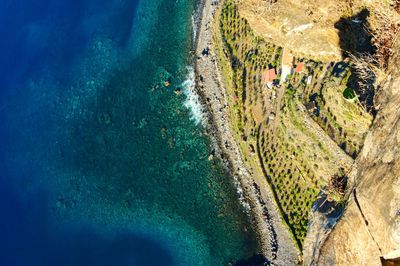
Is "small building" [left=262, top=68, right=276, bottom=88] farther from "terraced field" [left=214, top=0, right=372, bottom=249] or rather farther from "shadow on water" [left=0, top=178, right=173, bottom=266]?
"shadow on water" [left=0, top=178, right=173, bottom=266]

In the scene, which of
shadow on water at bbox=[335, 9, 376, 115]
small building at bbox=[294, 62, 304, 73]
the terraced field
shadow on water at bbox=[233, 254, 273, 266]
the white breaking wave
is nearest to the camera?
shadow on water at bbox=[335, 9, 376, 115]

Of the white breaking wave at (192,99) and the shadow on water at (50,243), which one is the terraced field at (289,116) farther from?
the shadow on water at (50,243)

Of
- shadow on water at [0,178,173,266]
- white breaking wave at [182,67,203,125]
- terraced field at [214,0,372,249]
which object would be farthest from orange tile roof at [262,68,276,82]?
shadow on water at [0,178,173,266]

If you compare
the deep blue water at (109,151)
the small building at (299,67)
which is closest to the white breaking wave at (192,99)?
the deep blue water at (109,151)

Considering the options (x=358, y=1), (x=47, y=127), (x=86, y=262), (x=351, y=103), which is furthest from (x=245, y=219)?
(x=47, y=127)

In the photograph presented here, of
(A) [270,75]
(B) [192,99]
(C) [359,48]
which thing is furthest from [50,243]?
(C) [359,48]

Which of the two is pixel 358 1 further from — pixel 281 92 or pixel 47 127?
pixel 47 127
